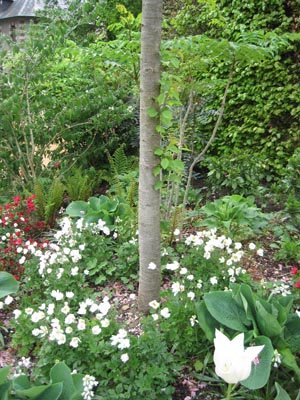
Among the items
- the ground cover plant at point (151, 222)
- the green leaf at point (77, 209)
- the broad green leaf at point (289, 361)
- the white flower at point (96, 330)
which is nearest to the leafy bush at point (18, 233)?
the ground cover plant at point (151, 222)

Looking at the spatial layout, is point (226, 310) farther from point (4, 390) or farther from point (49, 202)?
point (49, 202)

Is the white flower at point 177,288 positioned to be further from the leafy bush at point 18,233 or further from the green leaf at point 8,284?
the leafy bush at point 18,233

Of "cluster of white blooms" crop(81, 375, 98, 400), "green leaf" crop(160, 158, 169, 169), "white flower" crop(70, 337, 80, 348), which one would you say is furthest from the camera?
"green leaf" crop(160, 158, 169, 169)

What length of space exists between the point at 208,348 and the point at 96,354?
51cm

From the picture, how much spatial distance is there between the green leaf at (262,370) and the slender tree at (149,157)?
27.6 inches

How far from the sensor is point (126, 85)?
4863mm

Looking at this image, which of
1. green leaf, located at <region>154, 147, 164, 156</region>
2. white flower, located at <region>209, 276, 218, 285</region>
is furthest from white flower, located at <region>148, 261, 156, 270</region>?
green leaf, located at <region>154, 147, 164, 156</region>

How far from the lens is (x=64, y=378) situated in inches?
64.4

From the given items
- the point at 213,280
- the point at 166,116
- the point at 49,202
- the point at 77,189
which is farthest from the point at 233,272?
the point at 77,189

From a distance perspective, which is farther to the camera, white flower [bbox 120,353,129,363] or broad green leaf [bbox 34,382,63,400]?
white flower [bbox 120,353,129,363]

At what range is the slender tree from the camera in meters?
1.92

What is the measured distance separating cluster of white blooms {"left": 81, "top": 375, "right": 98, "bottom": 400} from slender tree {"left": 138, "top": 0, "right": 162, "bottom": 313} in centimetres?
65

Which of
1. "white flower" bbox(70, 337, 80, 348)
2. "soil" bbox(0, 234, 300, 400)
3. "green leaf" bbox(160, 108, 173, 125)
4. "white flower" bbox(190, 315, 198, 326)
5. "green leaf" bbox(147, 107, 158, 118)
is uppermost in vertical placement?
"green leaf" bbox(147, 107, 158, 118)

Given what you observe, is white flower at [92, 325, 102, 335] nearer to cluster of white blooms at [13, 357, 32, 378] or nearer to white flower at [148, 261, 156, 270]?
cluster of white blooms at [13, 357, 32, 378]
